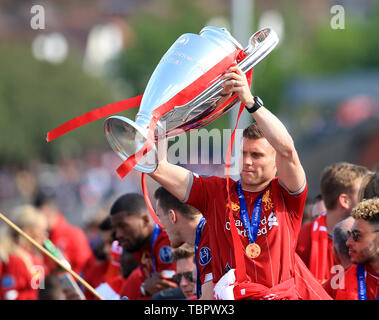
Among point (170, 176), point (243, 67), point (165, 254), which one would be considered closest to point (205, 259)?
point (170, 176)

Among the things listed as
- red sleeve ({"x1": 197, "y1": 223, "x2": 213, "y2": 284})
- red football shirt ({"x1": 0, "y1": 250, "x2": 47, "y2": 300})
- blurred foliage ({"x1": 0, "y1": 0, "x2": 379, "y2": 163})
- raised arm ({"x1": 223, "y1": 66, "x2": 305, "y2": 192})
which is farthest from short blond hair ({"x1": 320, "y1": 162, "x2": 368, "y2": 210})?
blurred foliage ({"x1": 0, "y1": 0, "x2": 379, "y2": 163})

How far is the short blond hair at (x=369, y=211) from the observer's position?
4422 mm

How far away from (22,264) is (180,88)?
4955 millimetres

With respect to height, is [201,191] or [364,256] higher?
[201,191]

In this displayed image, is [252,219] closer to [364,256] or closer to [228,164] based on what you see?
[228,164]

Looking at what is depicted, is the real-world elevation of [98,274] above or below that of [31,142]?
below

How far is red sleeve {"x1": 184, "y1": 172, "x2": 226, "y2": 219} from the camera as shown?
14.2 ft

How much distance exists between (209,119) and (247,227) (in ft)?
2.08

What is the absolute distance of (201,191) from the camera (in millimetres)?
4324

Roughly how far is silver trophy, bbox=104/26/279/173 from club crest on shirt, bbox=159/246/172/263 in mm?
2028

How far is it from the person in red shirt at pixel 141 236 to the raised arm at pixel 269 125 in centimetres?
219

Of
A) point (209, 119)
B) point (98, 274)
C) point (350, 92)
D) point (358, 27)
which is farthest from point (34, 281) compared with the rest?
point (358, 27)
